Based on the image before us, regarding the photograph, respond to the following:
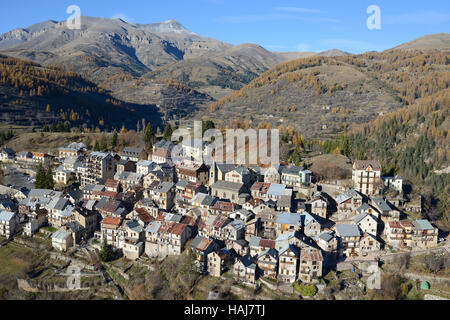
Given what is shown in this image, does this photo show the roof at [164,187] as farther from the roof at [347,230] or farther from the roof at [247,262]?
the roof at [347,230]

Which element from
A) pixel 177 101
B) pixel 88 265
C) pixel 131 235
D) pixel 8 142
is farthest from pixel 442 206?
pixel 177 101

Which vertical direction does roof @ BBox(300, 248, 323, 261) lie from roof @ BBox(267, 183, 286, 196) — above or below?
below

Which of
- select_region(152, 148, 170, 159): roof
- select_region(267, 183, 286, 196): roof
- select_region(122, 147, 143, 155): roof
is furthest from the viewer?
select_region(122, 147, 143, 155): roof

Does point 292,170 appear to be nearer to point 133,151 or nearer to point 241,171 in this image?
point 241,171

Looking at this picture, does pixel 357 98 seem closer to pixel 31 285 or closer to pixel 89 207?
pixel 89 207

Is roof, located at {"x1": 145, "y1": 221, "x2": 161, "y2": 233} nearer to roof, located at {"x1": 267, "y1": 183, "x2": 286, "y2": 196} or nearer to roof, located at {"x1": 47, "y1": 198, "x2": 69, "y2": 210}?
roof, located at {"x1": 47, "y1": 198, "x2": 69, "y2": 210}

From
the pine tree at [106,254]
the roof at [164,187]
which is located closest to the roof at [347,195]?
the roof at [164,187]

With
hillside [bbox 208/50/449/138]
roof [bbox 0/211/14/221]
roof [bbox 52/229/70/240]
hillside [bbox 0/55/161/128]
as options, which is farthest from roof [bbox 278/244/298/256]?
hillside [bbox 0/55/161/128]
